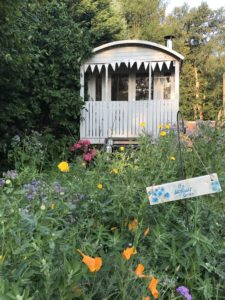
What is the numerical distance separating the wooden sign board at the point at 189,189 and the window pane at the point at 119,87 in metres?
9.28

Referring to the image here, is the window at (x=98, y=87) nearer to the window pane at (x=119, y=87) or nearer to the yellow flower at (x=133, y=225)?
the window pane at (x=119, y=87)

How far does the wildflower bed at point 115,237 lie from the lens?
1.20 meters

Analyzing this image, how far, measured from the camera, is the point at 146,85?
36.3ft

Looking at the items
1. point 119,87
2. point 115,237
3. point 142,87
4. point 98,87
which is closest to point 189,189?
point 115,237

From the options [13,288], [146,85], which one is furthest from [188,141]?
[146,85]

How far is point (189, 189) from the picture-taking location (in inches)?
71.3

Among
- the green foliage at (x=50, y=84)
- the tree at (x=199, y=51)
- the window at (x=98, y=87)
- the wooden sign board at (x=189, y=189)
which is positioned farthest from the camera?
the tree at (x=199, y=51)

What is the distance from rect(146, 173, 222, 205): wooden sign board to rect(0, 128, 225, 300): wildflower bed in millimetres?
97

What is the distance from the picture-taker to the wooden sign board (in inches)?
71.1

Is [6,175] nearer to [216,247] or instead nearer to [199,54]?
[216,247]

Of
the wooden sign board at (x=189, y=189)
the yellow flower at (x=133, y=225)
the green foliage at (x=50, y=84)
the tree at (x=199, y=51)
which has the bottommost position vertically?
the yellow flower at (x=133, y=225)

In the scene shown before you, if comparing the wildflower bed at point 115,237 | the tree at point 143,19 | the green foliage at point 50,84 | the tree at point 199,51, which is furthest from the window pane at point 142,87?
the tree at point 143,19

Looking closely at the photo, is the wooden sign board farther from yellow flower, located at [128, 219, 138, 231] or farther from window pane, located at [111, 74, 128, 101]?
window pane, located at [111, 74, 128, 101]

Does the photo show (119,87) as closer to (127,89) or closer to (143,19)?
(127,89)
